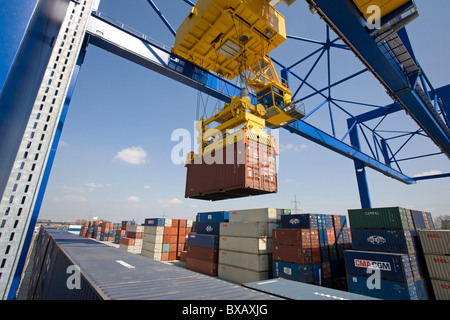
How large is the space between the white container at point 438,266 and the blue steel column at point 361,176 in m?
13.3

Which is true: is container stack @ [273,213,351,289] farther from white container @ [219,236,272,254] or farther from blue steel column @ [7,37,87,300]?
blue steel column @ [7,37,87,300]

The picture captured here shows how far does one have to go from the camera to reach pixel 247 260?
1725 cm

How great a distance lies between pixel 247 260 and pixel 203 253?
19.6ft

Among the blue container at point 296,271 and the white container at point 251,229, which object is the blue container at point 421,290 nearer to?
the blue container at point 296,271

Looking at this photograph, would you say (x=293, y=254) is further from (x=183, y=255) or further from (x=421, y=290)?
(x=183, y=255)

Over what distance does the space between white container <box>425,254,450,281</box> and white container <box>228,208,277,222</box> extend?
9.70m

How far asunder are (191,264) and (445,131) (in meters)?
26.7

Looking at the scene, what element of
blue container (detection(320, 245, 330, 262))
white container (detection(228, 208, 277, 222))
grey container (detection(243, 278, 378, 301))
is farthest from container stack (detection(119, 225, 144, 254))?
grey container (detection(243, 278, 378, 301))

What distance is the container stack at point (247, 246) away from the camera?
55.0 ft

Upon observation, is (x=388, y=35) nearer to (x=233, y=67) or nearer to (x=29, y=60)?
(x=233, y=67)

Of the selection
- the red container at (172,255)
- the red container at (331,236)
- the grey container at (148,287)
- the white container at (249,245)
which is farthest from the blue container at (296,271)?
the red container at (172,255)

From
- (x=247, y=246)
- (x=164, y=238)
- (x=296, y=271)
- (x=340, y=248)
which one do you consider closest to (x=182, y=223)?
(x=164, y=238)

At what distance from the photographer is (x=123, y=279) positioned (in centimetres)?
489
